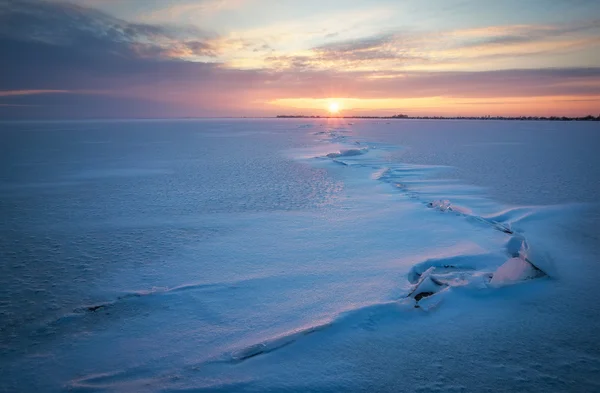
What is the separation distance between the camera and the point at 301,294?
363 centimetres

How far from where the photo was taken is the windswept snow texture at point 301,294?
2.53 m

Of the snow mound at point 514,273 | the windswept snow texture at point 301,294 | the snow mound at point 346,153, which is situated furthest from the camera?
the snow mound at point 346,153

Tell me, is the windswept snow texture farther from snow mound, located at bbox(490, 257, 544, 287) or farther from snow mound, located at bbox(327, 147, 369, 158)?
snow mound, located at bbox(327, 147, 369, 158)

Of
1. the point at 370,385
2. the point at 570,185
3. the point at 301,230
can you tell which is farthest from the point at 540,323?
the point at 570,185

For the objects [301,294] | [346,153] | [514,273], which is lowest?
[301,294]

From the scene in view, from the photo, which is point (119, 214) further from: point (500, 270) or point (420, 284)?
point (500, 270)

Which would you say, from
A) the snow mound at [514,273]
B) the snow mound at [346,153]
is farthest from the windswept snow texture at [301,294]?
the snow mound at [346,153]

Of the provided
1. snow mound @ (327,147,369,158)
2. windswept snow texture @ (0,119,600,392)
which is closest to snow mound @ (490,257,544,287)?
windswept snow texture @ (0,119,600,392)

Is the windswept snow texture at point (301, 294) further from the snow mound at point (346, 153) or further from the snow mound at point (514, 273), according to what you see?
the snow mound at point (346, 153)

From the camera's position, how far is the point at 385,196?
8.16 metres

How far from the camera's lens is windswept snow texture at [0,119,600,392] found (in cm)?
253

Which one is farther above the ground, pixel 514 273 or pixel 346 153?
pixel 346 153

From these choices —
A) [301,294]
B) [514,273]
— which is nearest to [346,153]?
[514,273]

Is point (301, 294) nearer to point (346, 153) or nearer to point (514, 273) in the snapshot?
point (514, 273)
